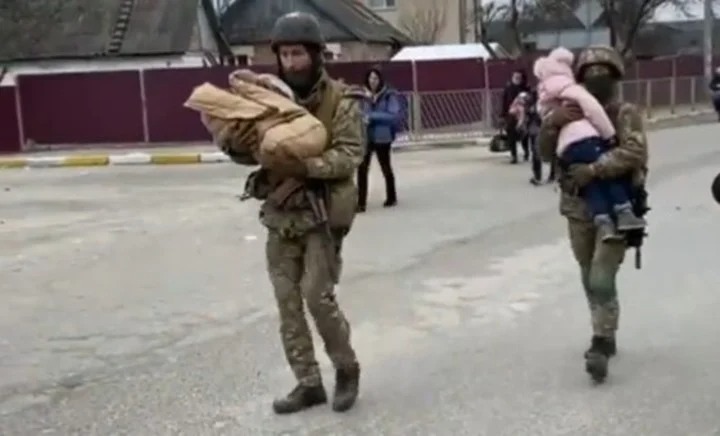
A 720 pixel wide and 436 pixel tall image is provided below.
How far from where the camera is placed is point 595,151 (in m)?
6.28

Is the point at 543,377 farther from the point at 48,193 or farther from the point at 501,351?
the point at 48,193

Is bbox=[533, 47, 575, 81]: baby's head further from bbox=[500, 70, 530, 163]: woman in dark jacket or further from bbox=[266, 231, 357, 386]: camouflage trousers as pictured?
bbox=[500, 70, 530, 163]: woman in dark jacket

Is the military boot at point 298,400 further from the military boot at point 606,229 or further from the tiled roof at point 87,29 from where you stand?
the tiled roof at point 87,29

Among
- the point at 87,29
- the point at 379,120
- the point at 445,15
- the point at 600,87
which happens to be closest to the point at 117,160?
the point at 379,120

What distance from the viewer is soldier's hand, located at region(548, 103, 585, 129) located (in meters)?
6.27

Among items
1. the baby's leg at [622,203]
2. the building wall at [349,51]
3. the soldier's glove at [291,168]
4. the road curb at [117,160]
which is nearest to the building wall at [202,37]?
the building wall at [349,51]

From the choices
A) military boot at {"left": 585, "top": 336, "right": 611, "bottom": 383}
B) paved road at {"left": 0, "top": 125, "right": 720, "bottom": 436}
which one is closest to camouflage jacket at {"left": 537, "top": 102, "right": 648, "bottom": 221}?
military boot at {"left": 585, "top": 336, "right": 611, "bottom": 383}

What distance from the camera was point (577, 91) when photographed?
6.26m

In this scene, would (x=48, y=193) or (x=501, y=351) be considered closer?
(x=501, y=351)

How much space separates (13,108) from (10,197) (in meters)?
11.6

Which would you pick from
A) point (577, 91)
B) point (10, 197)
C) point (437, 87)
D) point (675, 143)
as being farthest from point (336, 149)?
point (437, 87)

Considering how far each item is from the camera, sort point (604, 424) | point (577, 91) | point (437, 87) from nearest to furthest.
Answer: point (604, 424), point (577, 91), point (437, 87)

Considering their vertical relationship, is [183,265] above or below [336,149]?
below

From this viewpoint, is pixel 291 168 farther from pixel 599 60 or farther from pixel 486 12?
pixel 486 12
